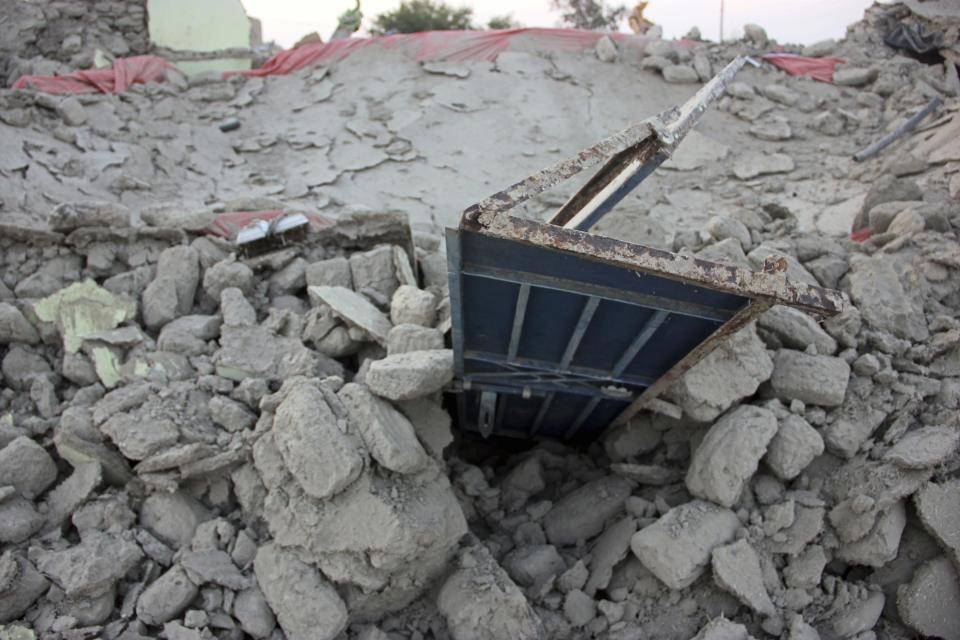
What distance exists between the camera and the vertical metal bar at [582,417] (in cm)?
490

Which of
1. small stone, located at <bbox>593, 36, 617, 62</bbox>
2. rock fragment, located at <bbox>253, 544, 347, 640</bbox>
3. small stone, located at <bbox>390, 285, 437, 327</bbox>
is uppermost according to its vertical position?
small stone, located at <bbox>593, 36, 617, 62</bbox>

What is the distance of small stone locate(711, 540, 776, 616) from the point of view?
378cm

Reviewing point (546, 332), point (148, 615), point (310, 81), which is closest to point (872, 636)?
point (546, 332)

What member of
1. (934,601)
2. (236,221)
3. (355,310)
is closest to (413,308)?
(355,310)

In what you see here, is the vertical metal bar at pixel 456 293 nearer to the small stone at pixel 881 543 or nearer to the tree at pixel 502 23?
the small stone at pixel 881 543

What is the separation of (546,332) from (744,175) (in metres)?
6.03

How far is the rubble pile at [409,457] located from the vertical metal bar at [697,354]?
135 mm

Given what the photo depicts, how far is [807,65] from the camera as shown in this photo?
10.4 m

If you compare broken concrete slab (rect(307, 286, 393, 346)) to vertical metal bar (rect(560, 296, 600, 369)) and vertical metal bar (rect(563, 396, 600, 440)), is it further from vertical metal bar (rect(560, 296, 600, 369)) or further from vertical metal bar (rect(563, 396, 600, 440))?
vertical metal bar (rect(563, 396, 600, 440))

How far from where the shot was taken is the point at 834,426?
4301 millimetres

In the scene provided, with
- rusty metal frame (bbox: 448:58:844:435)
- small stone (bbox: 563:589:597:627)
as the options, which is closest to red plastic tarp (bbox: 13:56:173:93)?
rusty metal frame (bbox: 448:58:844:435)

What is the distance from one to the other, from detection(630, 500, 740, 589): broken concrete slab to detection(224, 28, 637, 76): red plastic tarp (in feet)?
28.0

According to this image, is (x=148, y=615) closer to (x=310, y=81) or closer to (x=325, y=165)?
(x=325, y=165)

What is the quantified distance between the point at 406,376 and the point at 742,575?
2.24 meters
